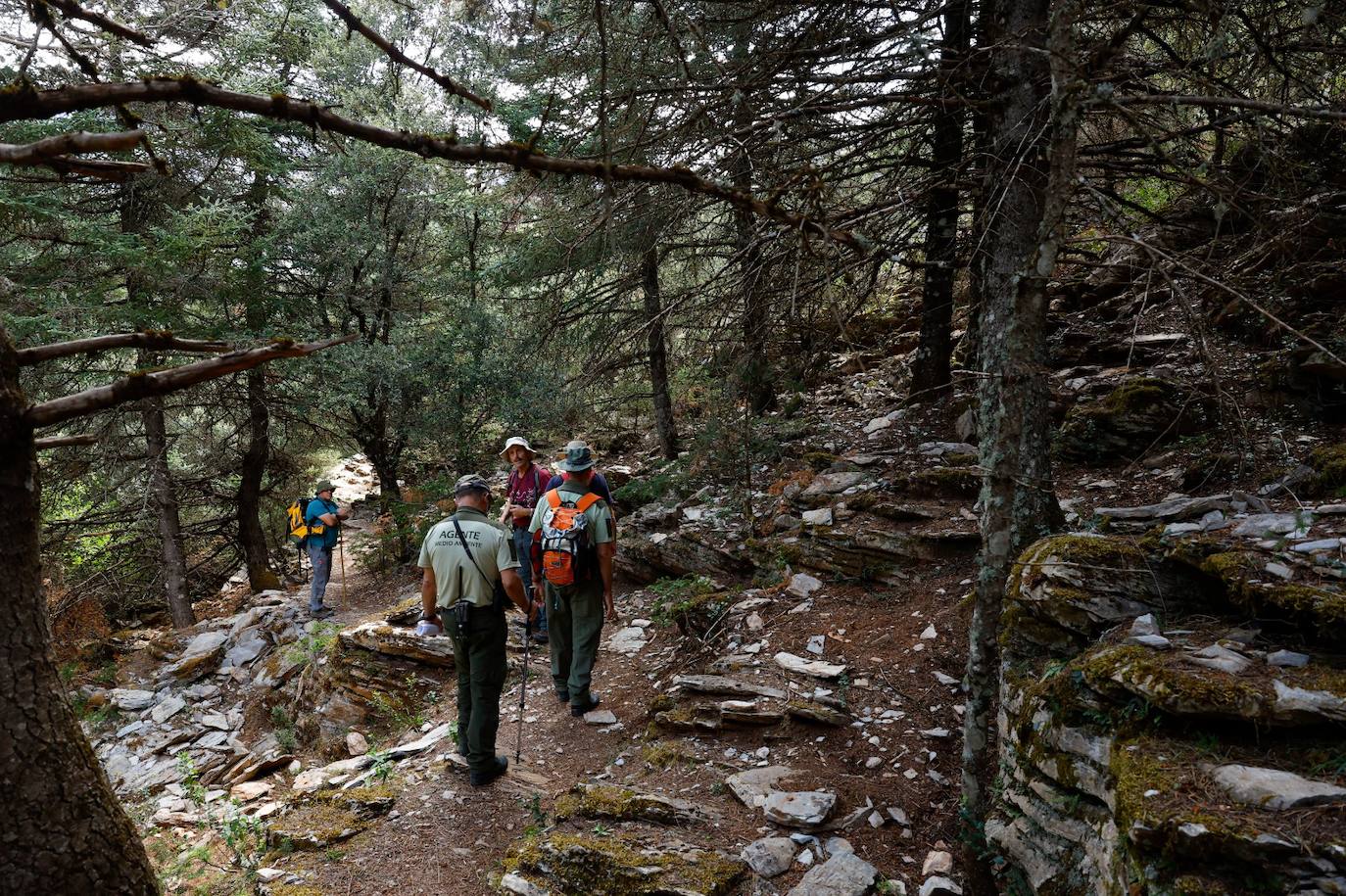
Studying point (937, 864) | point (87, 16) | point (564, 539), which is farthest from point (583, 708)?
point (87, 16)

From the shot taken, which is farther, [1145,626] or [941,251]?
[941,251]

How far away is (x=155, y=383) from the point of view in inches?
64.5

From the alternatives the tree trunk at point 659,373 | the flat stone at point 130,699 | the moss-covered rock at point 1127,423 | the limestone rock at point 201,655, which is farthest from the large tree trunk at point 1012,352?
the limestone rock at point 201,655

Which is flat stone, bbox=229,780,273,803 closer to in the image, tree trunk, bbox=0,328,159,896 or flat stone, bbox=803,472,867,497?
tree trunk, bbox=0,328,159,896

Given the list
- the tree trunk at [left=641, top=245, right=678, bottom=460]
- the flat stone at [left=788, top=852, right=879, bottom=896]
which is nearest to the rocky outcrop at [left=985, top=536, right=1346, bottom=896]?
the flat stone at [left=788, top=852, right=879, bottom=896]

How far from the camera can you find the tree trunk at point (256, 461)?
42.6ft

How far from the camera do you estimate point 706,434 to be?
1002cm

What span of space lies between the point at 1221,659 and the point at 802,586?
13.8ft

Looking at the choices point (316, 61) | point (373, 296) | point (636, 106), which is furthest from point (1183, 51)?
point (316, 61)

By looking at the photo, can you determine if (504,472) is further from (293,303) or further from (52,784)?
(52,784)

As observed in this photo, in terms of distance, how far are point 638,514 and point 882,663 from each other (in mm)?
5429

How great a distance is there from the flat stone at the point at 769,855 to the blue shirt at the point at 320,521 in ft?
32.1

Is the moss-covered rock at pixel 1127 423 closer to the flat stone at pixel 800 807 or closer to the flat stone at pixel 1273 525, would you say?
the flat stone at pixel 1273 525

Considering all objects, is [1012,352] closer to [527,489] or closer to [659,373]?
[527,489]
